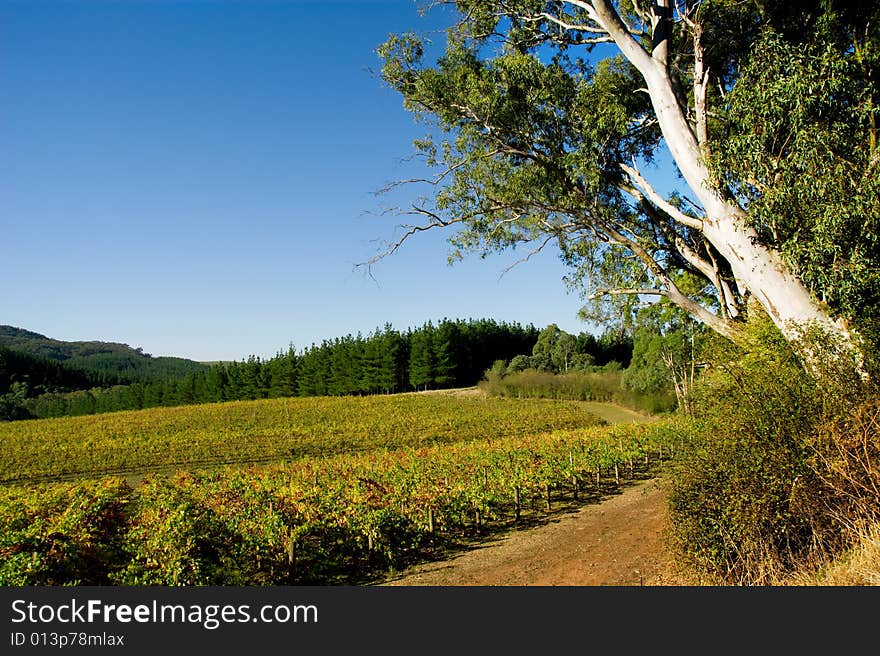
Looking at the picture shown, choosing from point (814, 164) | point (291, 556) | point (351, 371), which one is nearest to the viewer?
point (814, 164)

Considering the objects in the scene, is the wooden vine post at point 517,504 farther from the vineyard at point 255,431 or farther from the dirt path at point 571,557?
the vineyard at point 255,431

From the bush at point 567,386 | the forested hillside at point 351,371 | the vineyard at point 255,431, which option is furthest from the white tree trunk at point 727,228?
the forested hillside at point 351,371

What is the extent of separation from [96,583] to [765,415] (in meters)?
8.68

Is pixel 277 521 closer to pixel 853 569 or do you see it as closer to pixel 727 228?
pixel 853 569

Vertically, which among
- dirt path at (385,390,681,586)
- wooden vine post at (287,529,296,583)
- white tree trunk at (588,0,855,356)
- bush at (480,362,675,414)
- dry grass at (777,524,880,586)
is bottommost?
dirt path at (385,390,681,586)

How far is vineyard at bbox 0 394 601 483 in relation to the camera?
95.1 feet

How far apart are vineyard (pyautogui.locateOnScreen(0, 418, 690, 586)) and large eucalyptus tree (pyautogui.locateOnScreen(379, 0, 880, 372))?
2.82 m

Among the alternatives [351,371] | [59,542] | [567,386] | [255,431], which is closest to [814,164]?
[59,542]

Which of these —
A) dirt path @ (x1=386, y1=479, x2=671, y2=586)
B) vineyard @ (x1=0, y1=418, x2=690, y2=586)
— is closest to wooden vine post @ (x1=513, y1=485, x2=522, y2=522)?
vineyard @ (x1=0, y1=418, x2=690, y2=586)

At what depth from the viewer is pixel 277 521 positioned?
907 cm

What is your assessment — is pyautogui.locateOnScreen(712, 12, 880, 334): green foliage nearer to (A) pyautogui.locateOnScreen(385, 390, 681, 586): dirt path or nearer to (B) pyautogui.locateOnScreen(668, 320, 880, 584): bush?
(B) pyautogui.locateOnScreen(668, 320, 880, 584): bush

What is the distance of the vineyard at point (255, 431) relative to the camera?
95.1 ft

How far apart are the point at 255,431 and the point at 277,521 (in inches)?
1216

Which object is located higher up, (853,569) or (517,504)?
(853,569)
